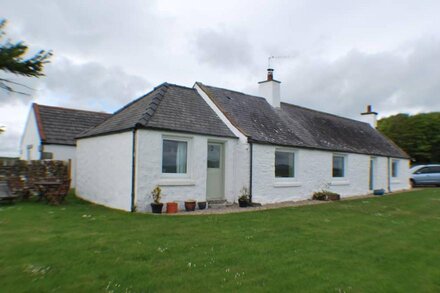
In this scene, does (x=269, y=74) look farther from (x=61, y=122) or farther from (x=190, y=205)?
(x=61, y=122)

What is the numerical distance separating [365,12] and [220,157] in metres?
8.32

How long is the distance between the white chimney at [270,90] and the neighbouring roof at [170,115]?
215 inches

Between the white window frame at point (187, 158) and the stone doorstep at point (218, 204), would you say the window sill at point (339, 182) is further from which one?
the white window frame at point (187, 158)

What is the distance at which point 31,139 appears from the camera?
22.8 m

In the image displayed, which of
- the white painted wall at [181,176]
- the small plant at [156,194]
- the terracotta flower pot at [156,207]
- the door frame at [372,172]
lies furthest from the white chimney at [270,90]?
the terracotta flower pot at [156,207]

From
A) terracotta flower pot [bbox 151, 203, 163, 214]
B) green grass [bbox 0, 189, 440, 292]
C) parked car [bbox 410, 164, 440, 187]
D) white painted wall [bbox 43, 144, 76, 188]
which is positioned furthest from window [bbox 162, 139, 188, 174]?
parked car [bbox 410, 164, 440, 187]

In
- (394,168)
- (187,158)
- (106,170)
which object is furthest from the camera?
(394,168)

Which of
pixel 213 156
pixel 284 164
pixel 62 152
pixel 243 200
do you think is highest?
pixel 62 152

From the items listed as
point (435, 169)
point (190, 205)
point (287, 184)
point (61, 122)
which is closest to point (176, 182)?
point (190, 205)

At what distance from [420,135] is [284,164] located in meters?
24.8

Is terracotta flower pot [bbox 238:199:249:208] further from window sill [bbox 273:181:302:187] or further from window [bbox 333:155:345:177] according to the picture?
window [bbox 333:155:345:177]

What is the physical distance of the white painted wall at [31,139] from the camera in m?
20.8

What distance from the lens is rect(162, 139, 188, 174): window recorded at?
12.5m

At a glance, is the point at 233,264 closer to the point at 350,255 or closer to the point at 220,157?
the point at 350,255
